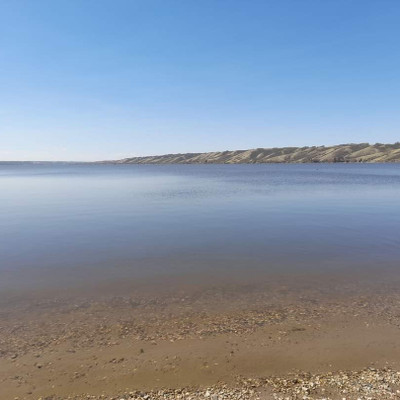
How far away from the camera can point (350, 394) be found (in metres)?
7.57

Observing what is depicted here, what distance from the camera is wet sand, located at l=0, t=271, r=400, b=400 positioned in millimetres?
8141

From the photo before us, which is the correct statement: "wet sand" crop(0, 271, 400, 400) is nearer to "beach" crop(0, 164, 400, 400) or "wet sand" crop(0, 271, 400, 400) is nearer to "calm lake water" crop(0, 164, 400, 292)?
"beach" crop(0, 164, 400, 400)

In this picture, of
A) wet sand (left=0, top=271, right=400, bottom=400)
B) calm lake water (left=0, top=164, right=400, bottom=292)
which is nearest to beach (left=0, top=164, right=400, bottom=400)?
wet sand (left=0, top=271, right=400, bottom=400)

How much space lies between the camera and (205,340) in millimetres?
10297

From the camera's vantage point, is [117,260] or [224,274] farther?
[117,260]

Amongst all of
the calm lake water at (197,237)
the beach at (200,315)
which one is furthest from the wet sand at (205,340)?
the calm lake water at (197,237)

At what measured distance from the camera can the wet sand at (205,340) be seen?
26.7 ft

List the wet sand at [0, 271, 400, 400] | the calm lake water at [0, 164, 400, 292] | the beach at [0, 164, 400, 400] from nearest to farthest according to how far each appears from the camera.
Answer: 1. the wet sand at [0, 271, 400, 400]
2. the beach at [0, 164, 400, 400]
3. the calm lake water at [0, 164, 400, 292]

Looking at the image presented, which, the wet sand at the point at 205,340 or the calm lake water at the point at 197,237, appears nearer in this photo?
the wet sand at the point at 205,340

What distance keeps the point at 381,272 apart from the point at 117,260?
43.4 feet

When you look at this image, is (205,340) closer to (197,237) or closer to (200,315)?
(200,315)

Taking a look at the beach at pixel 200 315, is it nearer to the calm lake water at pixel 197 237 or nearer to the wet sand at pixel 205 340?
the wet sand at pixel 205 340

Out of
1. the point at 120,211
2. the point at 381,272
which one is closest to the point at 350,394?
the point at 381,272

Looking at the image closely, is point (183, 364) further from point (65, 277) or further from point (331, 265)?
point (331, 265)
